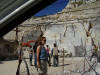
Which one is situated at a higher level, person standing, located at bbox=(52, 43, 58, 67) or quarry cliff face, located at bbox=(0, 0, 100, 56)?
quarry cliff face, located at bbox=(0, 0, 100, 56)

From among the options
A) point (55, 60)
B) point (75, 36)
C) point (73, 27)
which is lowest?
point (55, 60)

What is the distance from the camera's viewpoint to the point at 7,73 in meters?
3.46

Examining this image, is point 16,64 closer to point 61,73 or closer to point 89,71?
point 61,73

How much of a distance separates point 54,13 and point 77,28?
46 cm

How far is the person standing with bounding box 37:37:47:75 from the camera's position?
3336 mm

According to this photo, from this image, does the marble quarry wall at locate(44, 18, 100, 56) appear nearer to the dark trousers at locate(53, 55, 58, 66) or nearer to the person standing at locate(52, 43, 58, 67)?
the person standing at locate(52, 43, 58, 67)

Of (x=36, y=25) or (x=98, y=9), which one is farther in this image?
(x=36, y=25)

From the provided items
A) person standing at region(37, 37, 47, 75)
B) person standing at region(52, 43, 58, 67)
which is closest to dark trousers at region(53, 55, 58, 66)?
person standing at region(52, 43, 58, 67)

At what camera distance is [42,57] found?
11.0 feet

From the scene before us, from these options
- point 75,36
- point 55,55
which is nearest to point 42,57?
point 55,55

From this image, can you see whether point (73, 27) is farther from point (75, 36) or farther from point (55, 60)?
point (55, 60)

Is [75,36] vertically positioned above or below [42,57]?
Result: above

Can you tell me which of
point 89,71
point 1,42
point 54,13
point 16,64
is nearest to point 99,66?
point 89,71

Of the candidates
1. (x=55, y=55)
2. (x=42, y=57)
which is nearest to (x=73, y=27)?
(x=55, y=55)
